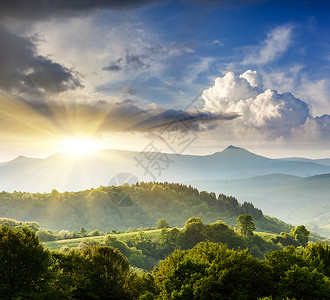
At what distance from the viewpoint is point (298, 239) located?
143625 mm

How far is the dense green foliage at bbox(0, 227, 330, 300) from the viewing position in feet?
87.8

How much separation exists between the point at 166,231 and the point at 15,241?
389ft

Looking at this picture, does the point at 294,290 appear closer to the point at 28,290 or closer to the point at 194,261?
the point at 194,261

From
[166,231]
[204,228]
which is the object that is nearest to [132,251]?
[166,231]

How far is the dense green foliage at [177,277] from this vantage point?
26.8 meters

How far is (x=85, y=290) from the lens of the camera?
109ft

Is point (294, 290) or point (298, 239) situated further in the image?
point (298, 239)

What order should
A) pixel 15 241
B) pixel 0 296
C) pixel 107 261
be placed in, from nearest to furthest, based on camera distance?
pixel 0 296 → pixel 15 241 → pixel 107 261

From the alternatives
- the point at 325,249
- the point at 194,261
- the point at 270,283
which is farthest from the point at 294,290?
the point at 325,249

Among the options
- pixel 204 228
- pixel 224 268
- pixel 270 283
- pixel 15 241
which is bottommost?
pixel 204 228

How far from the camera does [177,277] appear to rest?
94.3 feet

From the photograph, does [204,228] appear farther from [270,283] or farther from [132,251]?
[270,283]

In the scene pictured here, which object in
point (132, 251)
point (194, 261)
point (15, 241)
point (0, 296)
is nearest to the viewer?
point (0, 296)

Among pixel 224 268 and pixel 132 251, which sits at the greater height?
pixel 224 268
